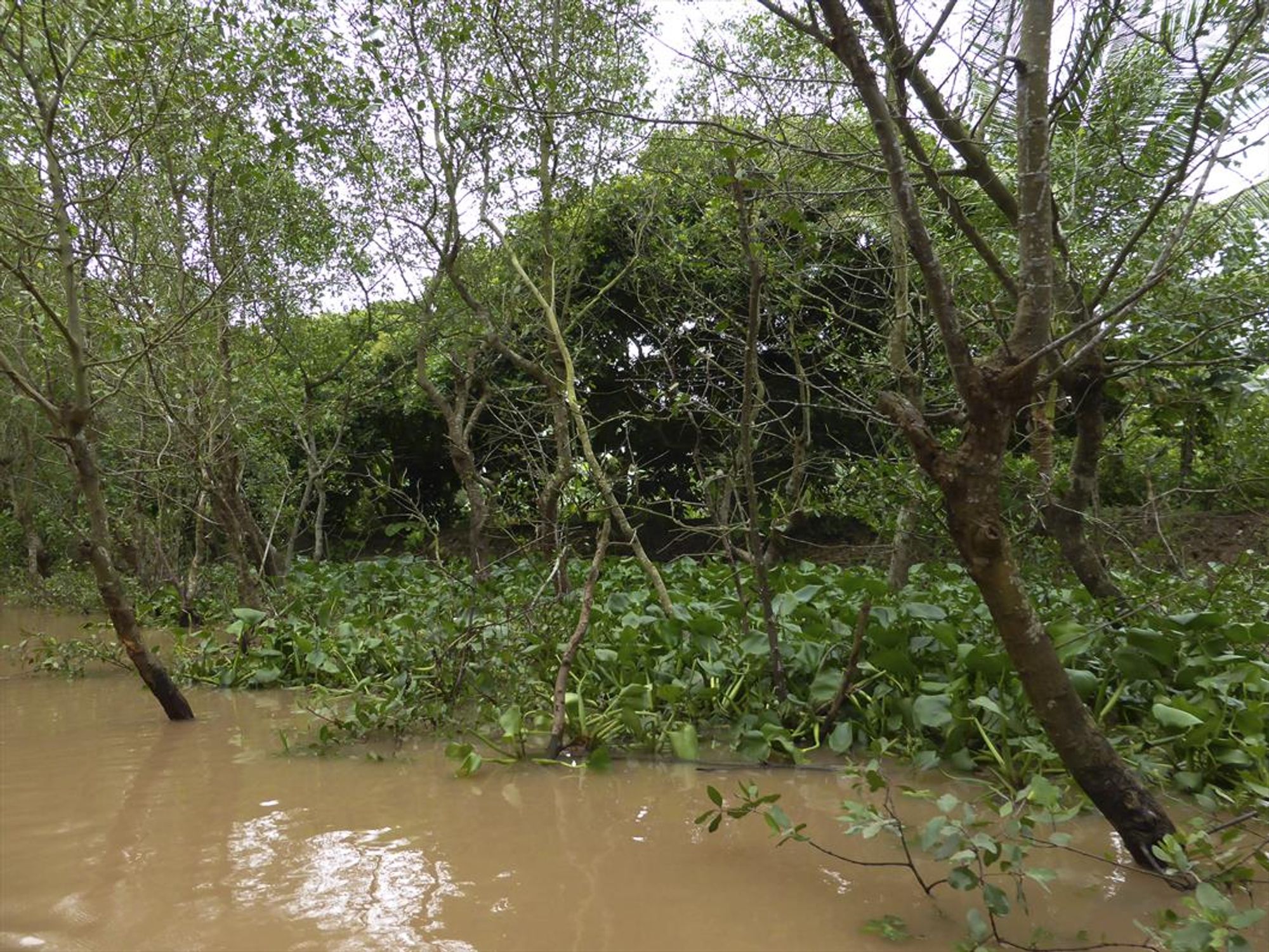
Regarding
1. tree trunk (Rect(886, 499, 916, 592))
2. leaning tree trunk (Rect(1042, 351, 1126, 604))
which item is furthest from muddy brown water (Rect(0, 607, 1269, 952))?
tree trunk (Rect(886, 499, 916, 592))

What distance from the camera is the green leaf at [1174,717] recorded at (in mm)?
3242

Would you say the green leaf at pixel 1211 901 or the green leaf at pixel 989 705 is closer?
the green leaf at pixel 1211 901

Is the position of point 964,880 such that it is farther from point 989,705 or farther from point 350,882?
point 350,882

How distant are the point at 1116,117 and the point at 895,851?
11.7 feet

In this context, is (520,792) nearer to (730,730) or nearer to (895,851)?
(730,730)

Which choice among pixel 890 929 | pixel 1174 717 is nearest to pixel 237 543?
pixel 890 929

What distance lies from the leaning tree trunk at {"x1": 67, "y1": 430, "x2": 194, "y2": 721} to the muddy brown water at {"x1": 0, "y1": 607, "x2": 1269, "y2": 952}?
1.84ft

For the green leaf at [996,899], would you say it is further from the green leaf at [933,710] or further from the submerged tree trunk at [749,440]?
the submerged tree trunk at [749,440]

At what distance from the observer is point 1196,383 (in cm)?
484

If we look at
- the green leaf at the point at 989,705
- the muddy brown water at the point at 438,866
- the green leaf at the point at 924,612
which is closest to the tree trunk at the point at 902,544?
the green leaf at the point at 924,612

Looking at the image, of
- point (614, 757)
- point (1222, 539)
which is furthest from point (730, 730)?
point (1222, 539)

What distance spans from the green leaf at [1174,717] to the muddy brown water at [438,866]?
472 mm

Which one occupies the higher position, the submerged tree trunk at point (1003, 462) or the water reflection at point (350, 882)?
the submerged tree trunk at point (1003, 462)

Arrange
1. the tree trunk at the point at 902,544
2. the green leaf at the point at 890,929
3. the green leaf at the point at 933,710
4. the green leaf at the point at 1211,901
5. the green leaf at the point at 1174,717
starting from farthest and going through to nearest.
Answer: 1. the tree trunk at the point at 902,544
2. the green leaf at the point at 933,710
3. the green leaf at the point at 1174,717
4. the green leaf at the point at 890,929
5. the green leaf at the point at 1211,901
